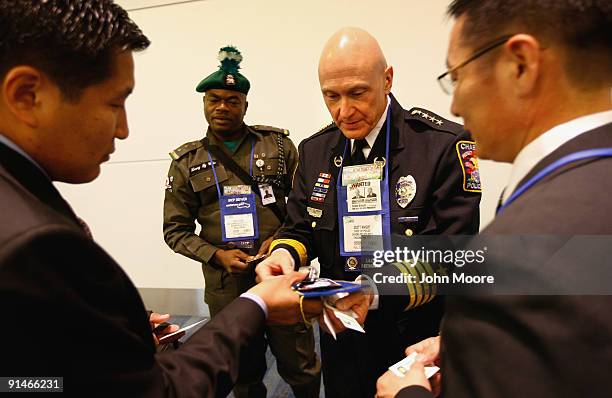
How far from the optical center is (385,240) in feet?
4.65

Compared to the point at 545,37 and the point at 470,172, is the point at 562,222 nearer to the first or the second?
the point at 545,37

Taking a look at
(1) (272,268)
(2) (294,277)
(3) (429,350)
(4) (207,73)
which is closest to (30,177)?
(2) (294,277)

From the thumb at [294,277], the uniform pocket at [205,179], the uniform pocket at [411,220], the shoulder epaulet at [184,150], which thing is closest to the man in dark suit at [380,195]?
the uniform pocket at [411,220]

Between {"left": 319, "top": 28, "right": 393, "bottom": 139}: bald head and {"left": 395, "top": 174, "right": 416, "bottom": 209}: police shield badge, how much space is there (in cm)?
24

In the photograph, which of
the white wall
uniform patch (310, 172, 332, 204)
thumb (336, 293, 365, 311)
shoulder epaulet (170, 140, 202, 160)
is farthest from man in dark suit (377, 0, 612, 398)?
the white wall

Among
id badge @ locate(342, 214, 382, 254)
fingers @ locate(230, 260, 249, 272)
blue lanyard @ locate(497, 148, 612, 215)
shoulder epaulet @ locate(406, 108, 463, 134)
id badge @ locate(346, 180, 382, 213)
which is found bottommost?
fingers @ locate(230, 260, 249, 272)

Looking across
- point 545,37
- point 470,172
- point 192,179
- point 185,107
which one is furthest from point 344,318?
point 185,107

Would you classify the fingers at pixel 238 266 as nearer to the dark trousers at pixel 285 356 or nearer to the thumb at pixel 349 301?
the dark trousers at pixel 285 356

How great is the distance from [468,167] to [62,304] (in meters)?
1.26

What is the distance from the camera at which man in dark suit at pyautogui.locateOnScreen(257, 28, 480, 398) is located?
1356 millimetres

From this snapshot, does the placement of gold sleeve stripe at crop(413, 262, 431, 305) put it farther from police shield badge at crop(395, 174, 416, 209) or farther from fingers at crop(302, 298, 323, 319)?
fingers at crop(302, 298, 323, 319)

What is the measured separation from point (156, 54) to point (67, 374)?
315cm

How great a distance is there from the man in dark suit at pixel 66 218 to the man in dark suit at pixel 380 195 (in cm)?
68

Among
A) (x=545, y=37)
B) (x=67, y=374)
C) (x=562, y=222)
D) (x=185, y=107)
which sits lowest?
(x=67, y=374)
